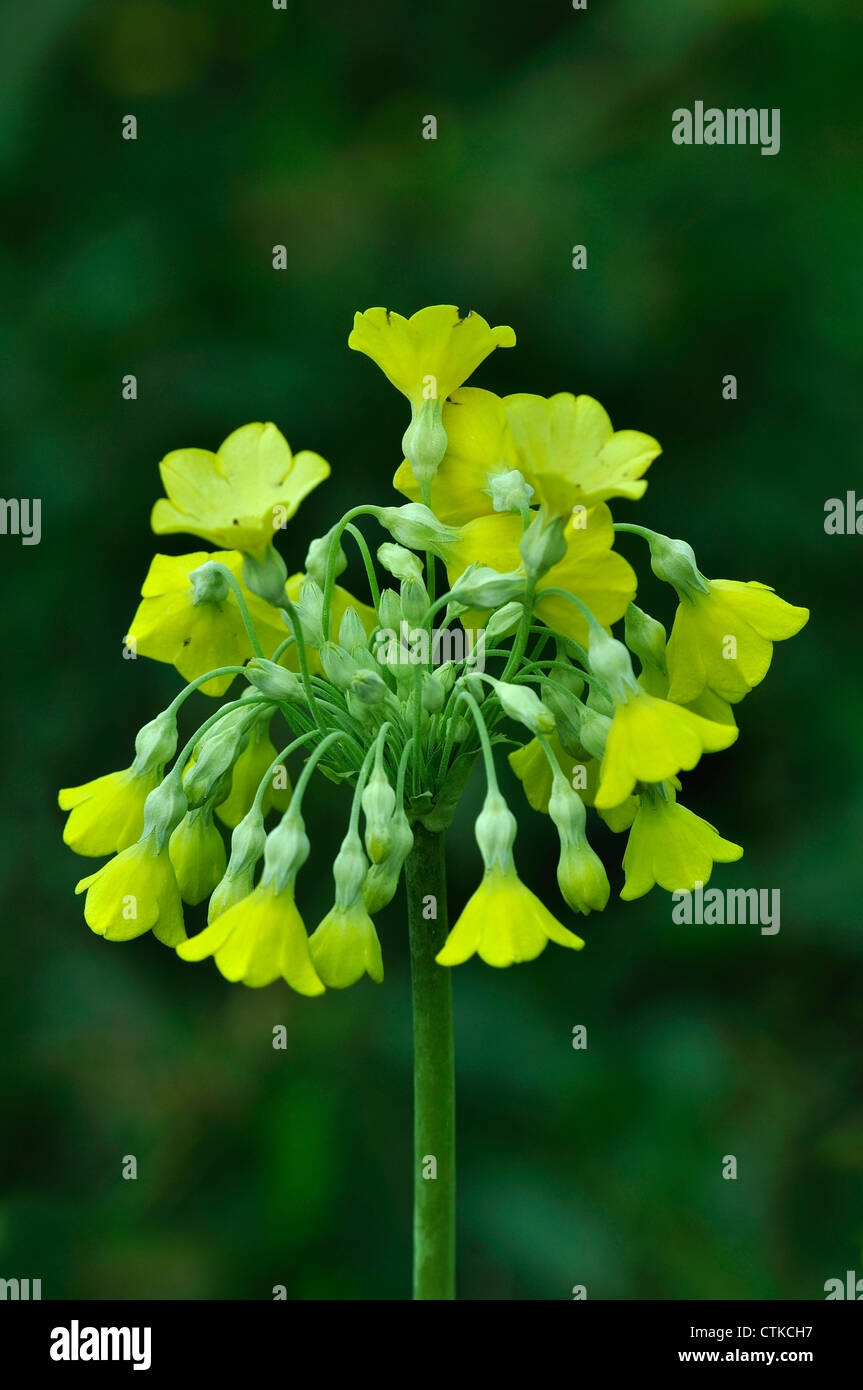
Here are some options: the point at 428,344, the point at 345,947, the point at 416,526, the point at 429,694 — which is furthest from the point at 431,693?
the point at 428,344

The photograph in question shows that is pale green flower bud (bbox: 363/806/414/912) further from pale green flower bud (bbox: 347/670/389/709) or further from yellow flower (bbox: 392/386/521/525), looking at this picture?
yellow flower (bbox: 392/386/521/525)

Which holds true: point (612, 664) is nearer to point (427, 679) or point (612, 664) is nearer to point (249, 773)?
point (427, 679)

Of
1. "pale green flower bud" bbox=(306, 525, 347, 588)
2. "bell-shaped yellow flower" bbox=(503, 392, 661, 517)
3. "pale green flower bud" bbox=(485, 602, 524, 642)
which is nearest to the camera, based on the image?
"bell-shaped yellow flower" bbox=(503, 392, 661, 517)

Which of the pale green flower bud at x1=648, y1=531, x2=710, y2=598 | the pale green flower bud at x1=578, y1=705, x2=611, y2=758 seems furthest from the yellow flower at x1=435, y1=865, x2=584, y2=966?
the pale green flower bud at x1=648, y1=531, x2=710, y2=598

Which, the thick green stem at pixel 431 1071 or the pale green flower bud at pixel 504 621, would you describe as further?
the thick green stem at pixel 431 1071

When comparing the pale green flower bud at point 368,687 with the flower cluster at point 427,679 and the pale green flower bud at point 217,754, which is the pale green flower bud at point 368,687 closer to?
the flower cluster at point 427,679

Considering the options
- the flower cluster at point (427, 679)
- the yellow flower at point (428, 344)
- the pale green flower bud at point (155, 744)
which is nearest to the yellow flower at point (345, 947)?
the flower cluster at point (427, 679)
